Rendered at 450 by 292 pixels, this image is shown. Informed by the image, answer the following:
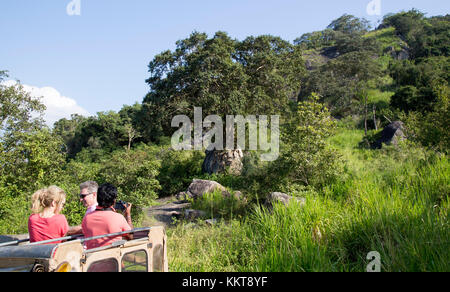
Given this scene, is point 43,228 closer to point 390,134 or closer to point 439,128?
point 439,128

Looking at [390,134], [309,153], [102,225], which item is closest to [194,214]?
[309,153]

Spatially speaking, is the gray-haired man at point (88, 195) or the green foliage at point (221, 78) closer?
the gray-haired man at point (88, 195)

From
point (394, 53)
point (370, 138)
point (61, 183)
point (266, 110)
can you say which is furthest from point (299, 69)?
point (394, 53)

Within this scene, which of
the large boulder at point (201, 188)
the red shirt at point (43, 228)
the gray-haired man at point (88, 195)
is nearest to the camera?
the red shirt at point (43, 228)

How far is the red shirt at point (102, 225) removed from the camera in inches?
113

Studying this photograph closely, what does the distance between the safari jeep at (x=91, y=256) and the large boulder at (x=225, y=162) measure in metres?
12.8

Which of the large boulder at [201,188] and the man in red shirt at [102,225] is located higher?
the man in red shirt at [102,225]

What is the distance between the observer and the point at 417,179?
6.11m

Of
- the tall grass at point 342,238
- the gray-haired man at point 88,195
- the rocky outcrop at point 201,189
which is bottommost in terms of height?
the rocky outcrop at point 201,189

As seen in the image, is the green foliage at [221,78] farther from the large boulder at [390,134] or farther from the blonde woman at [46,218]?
the blonde woman at [46,218]

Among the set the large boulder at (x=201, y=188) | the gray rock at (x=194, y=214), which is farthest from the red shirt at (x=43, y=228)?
the large boulder at (x=201, y=188)

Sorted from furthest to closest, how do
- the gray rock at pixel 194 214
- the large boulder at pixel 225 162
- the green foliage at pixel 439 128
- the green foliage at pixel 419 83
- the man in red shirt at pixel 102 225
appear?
the green foliage at pixel 419 83 < the large boulder at pixel 225 162 < the gray rock at pixel 194 214 < the green foliage at pixel 439 128 < the man in red shirt at pixel 102 225

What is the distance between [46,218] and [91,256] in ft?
3.58

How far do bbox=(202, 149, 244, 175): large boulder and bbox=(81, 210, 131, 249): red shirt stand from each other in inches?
505
